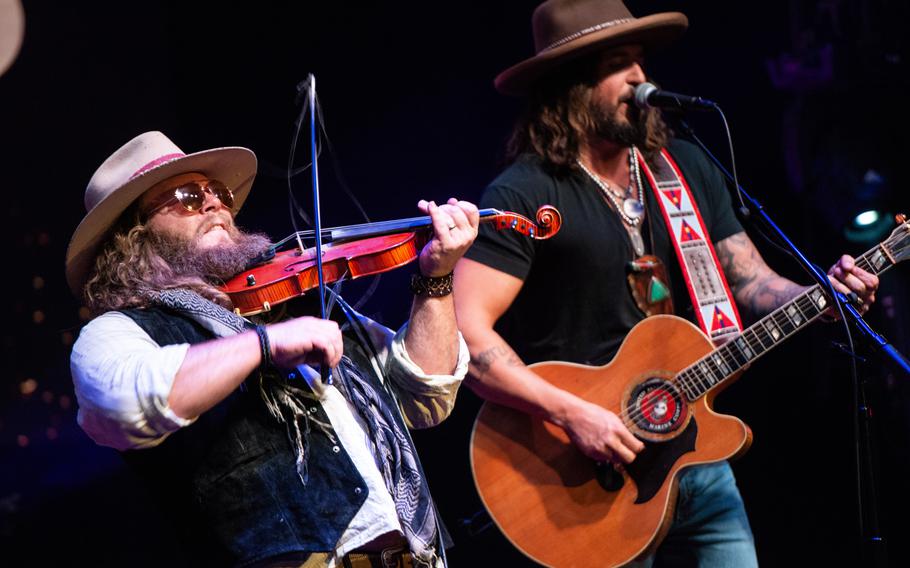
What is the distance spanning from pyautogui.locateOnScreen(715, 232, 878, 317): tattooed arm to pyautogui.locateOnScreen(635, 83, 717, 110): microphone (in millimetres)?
652

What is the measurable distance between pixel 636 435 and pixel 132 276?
1.66 meters

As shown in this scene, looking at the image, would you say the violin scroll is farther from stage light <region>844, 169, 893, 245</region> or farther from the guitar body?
stage light <region>844, 169, 893, 245</region>

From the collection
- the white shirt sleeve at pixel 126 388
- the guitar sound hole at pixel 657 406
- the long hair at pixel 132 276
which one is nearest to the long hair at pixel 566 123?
the guitar sound hole at pixel 657 406

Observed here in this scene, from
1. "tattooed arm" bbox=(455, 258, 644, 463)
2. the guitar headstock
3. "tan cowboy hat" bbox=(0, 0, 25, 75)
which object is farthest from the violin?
"tan cowboy hat" bbox=(0, 0, 25, 75)

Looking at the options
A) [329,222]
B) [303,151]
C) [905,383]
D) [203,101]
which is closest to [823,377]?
[905,383]

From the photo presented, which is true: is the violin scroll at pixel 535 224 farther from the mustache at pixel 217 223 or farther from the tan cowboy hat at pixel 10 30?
the tan cowboy hat at pixel 10 30

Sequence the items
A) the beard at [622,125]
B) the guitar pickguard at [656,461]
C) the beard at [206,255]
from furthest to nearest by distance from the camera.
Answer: the beard at [622,125]
the guitar pickguard at [656,461]
the beard at [206,255]

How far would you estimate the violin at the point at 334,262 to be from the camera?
235 cm

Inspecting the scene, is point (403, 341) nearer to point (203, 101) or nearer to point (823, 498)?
point (203, 101)

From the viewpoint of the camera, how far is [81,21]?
13.3ft

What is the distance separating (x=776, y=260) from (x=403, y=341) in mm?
2483

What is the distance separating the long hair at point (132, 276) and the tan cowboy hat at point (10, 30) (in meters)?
1.71

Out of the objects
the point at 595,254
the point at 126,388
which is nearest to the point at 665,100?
the point at 595,254

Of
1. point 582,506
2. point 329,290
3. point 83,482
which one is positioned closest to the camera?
point 329,290
